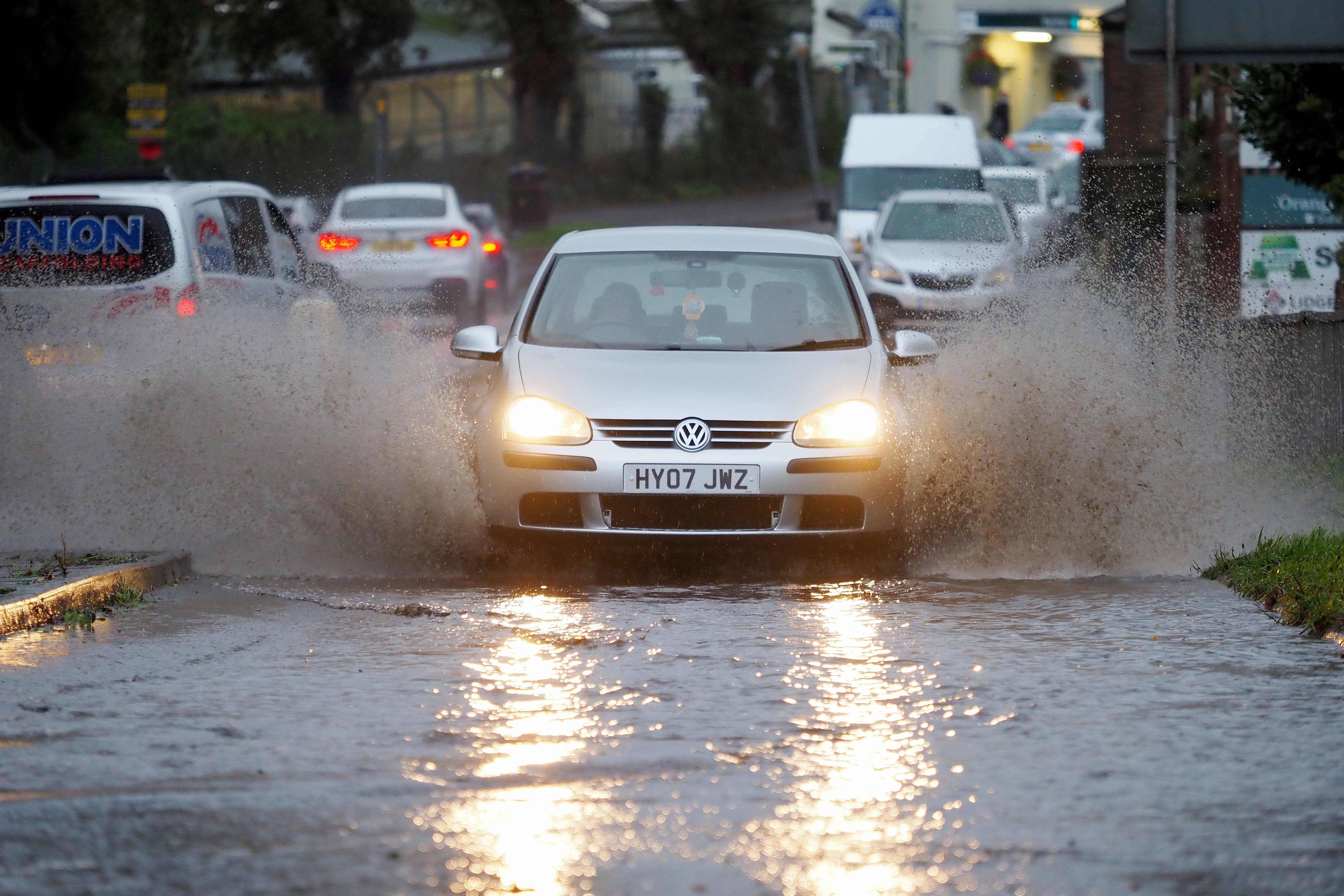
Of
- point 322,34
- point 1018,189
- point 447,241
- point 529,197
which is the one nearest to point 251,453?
point 447,241

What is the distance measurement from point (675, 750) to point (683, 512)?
9.69 ft

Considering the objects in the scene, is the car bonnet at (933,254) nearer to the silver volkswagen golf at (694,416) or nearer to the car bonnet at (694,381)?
the silver volkswagen golf at (694,416)

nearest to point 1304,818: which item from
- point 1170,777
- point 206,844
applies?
point 1170,777

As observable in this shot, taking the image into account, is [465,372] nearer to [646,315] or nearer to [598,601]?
[646,315]

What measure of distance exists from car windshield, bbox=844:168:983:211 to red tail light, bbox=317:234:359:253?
674 cm

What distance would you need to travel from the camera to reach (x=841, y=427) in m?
8.33

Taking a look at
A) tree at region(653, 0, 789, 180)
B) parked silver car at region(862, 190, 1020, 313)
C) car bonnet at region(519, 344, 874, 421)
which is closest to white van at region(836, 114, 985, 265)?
parked silver car at region(862, 190, 1020, 313)

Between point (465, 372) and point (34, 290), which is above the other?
point (34, 290)

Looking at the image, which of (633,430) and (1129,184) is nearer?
(633,430)

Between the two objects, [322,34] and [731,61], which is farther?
[731,61]

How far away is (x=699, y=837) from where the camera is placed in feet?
14.6

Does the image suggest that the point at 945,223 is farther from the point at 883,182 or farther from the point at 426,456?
the point at 426,456

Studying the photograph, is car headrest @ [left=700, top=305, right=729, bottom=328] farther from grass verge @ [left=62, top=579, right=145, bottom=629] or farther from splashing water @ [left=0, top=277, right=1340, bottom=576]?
grass verge @ [left=62, top=579, right=145, bottom=629]

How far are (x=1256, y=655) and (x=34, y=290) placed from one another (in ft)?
21.9
